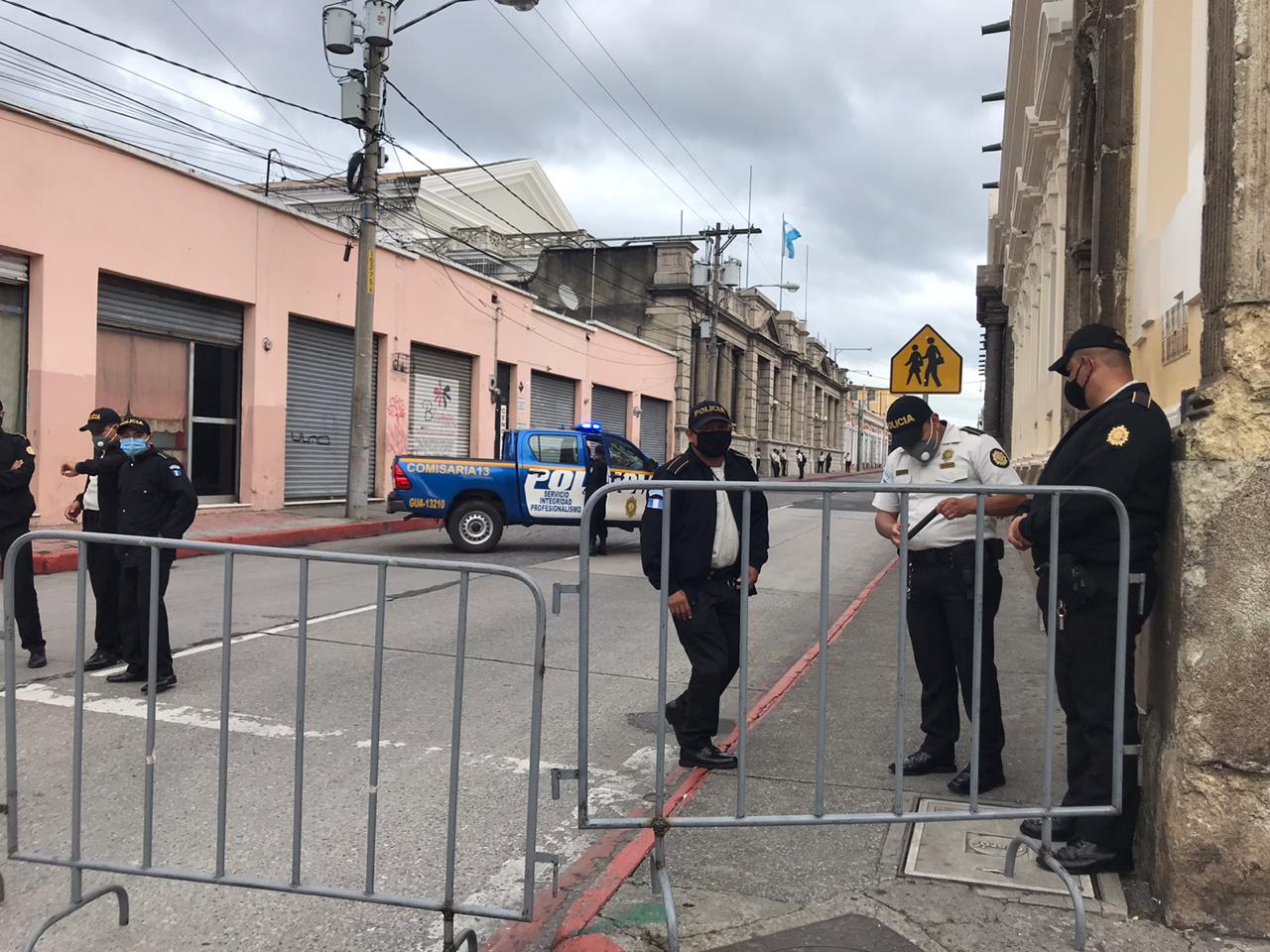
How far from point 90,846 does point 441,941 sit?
1.63 meters

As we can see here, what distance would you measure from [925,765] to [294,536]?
11684mm

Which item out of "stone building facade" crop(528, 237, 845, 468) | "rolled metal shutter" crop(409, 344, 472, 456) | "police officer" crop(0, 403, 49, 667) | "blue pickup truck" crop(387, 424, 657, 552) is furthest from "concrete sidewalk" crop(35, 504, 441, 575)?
"stone building facade" crop(528, 237, 845, 468)

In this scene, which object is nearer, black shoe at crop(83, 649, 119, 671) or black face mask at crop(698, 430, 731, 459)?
black face mask at crop(698, 430, 731, 459)

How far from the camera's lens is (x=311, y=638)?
24.3 feet

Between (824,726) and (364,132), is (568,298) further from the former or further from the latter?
(824,726)

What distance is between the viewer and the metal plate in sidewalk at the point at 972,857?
3.54m

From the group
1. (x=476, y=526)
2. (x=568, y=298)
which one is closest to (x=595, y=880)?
(x=476, y=526)

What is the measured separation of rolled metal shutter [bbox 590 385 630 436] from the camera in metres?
33.1

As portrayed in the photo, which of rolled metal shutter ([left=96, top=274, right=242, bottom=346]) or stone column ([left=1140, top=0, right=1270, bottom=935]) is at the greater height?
rolled metal shutter ([left=96, top=274, right=242, bottom=346])

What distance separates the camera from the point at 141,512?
6.50 metres

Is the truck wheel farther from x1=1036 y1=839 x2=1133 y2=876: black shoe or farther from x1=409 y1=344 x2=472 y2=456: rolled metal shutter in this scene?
x1=1036 y1=839 x2=1133 y2=876: black shoe

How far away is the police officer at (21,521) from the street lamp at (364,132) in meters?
10.1

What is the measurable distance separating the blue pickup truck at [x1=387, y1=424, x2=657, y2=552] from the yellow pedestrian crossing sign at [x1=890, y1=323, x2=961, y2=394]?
159 inches

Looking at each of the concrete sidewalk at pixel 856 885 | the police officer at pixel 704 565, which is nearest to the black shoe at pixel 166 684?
the police officer at pixel 704 565
